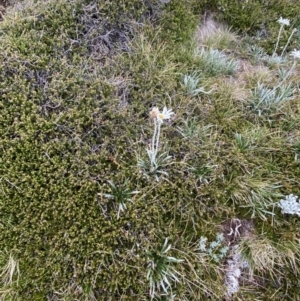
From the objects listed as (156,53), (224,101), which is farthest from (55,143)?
(224,101)

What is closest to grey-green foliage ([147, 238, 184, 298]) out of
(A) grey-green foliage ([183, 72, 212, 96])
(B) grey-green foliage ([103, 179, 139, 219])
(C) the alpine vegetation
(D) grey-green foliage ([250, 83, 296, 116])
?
(B) grey-green foliage ([103, 179, 139, 219])

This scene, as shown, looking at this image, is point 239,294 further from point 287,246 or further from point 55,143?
point 55,143

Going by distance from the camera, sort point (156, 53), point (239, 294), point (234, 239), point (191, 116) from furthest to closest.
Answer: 1. point (156, 53)
2. point (191, 116)
3. point (234, 239)
4. point (239, 294)

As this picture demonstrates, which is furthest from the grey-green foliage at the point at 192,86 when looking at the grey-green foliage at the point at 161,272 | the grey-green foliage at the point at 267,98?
the grey-green foliage at the point at 161,272

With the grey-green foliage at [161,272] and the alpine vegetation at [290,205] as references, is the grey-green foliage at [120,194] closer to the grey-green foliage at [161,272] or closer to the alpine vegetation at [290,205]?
the grey-green foliage at [161,272]

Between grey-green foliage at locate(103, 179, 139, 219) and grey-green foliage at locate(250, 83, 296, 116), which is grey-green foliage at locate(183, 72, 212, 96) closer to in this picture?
grey-green foliage at locate(250, 83, 296, 116)

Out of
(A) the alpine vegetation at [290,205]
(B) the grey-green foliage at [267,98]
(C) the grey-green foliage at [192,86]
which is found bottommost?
(A) the alpine vegetation at [290,205]

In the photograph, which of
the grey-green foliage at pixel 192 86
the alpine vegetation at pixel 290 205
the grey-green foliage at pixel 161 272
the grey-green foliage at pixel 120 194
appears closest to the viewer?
the grey-green foliage at pixel 161 272

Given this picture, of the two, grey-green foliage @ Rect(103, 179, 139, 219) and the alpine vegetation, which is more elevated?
the alpine vegetation
